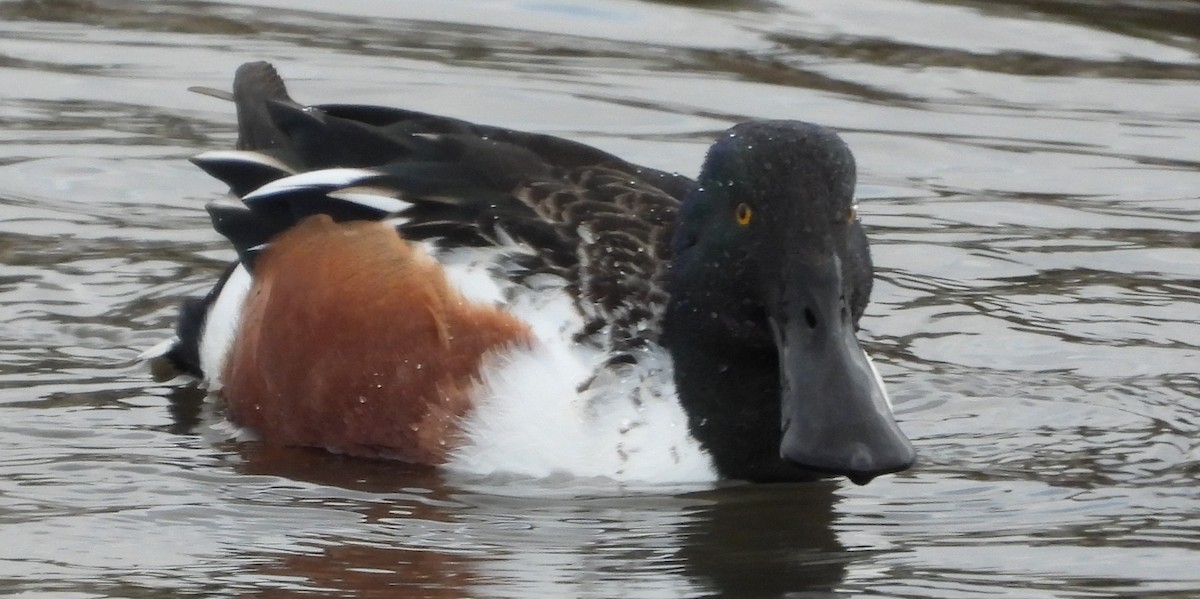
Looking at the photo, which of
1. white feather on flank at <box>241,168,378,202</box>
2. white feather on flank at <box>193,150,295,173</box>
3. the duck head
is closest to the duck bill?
the duck head

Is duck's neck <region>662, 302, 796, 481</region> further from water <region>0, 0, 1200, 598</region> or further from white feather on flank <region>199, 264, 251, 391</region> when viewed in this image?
white feather on flank <region>199, 264, 251, 391</region>

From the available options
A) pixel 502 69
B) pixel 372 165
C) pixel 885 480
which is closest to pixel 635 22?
pixel 502 69

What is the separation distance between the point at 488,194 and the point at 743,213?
85 cm

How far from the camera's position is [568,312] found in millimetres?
5859

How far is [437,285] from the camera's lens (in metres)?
6.01

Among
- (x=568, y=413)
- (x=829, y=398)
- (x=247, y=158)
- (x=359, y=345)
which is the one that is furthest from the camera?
(x=247, y=158)

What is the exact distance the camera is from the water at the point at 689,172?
17.3 feet

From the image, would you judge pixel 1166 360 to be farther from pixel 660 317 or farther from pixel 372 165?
pixel 372 165

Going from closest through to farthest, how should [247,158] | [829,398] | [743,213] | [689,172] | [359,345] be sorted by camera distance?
[829,398], [743,213], [359,345], [247,158], [689,172]

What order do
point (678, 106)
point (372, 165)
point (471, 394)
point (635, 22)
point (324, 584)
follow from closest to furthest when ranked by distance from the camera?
point (324, 584)
point (471, 394)
point (372, 165)
point (678, 106)
point (635, 22)

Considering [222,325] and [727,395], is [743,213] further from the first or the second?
[222,325]

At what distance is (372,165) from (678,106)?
3691 mm

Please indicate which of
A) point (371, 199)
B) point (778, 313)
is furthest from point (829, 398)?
point (371, 199)

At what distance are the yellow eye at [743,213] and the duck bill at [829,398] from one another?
24cm
